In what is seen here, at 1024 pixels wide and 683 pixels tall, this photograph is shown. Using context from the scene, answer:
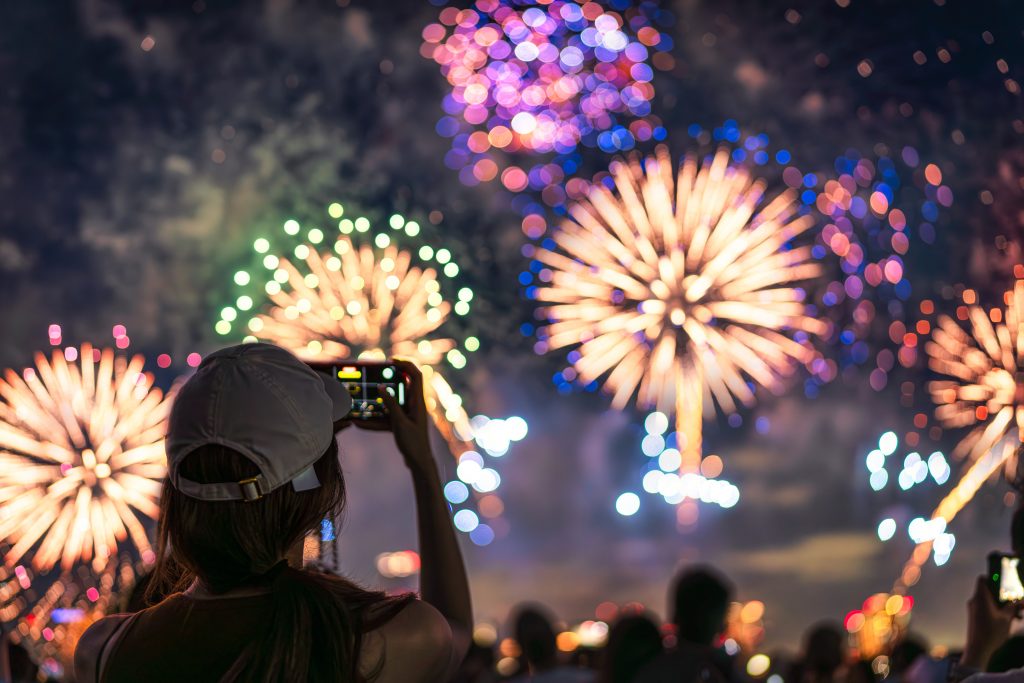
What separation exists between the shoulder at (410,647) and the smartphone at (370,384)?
562mm

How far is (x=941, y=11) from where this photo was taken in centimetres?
2158

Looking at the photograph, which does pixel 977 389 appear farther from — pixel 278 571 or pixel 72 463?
pixel 278 571

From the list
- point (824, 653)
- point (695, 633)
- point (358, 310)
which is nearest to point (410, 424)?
point (695, 633)

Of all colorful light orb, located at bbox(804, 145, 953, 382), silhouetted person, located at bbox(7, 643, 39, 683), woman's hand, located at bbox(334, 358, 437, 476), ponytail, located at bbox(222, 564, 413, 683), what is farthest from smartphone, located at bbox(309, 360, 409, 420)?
colorful light orb, located at bbox(804, 145, 953, 382)

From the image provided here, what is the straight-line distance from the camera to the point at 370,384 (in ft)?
9.01

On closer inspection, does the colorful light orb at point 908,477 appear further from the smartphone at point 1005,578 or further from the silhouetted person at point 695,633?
the smartphone at point 1005,578

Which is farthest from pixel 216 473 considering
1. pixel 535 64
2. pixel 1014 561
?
pixel 535 64

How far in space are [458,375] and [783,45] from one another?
982 cm

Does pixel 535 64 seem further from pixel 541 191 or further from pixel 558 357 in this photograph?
pixel 558 357

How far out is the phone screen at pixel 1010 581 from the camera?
350cm

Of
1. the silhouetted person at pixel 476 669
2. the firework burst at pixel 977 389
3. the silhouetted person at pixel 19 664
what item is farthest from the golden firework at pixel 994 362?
the silhouetted person at pixel 19 664

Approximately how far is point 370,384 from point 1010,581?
1.89 metres

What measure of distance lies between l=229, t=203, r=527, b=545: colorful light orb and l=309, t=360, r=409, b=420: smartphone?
42.3ft

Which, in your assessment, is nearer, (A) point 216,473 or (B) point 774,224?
(A) point 216,473
